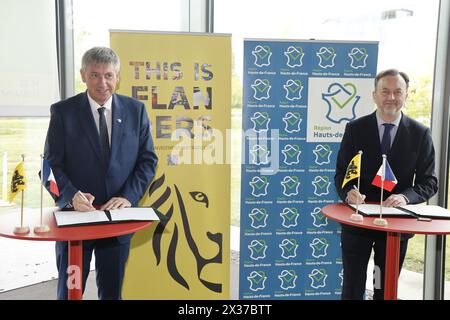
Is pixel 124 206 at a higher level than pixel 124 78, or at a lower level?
lower

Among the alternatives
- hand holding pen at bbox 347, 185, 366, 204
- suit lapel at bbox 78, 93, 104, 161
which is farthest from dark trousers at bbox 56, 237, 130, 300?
hand holding pen at bbox 347, 185, 366, 204

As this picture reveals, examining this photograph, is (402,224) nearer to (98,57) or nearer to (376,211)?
(376,211)

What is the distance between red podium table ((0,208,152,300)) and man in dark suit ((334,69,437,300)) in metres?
1.33

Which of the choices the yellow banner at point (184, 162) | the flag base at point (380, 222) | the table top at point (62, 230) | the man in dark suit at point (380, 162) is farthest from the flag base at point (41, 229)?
the man in dark suit at point (380, 162)

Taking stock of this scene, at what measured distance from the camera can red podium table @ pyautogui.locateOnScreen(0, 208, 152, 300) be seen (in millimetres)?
1851

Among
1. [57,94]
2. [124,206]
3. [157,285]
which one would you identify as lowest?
[157,285]

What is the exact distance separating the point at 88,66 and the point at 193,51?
109 cm

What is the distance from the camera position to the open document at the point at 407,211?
91.8 inches

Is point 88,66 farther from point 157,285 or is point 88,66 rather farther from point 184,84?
point 157,285

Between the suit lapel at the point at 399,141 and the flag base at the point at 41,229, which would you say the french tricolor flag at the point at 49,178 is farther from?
the suit lapel at the point at 399,141

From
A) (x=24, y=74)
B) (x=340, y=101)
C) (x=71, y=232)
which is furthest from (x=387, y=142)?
(x=24, y=74)

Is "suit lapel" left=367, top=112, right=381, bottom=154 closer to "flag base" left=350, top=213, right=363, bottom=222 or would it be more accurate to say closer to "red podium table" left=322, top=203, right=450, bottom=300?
"red podium table" left=322, top=203, right=450, bottom=300

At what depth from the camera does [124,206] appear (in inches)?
92.3

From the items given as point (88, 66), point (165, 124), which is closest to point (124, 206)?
point (88, 66)
